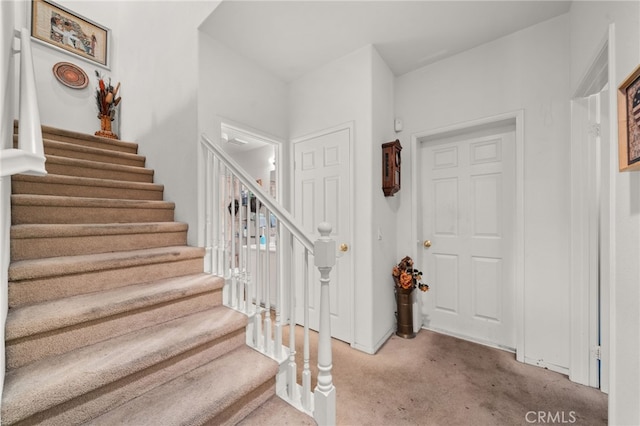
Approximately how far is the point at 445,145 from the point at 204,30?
2451 millimetres

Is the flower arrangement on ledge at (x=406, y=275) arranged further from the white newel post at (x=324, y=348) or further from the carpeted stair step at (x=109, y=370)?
the carpeted stair step at (x=109, y=370)

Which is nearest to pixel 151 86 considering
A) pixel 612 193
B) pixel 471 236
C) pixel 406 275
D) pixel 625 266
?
pixel 406 275

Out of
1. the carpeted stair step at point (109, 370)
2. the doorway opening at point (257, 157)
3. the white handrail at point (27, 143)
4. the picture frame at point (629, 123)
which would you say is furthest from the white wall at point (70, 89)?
the picture frame at point (629, 123)

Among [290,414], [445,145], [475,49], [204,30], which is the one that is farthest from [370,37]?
[290,414]

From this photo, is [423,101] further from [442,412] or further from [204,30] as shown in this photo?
[442,412]

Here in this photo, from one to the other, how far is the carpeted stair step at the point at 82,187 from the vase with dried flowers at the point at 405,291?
7.92ft

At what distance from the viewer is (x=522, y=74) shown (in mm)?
2168

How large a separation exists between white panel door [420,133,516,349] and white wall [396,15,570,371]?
0.61 ft

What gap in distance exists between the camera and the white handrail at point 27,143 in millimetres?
635

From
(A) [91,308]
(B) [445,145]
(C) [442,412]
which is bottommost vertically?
(C) [442,412]

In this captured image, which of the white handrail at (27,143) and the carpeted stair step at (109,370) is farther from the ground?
the white handrail at (27,143)

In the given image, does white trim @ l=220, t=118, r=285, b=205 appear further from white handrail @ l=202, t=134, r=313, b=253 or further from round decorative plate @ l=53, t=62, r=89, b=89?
round decorative plate @ l=53, t=62, r=89, b=89

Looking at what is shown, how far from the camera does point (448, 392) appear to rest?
5.83 feet

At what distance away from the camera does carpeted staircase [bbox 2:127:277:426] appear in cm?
103
